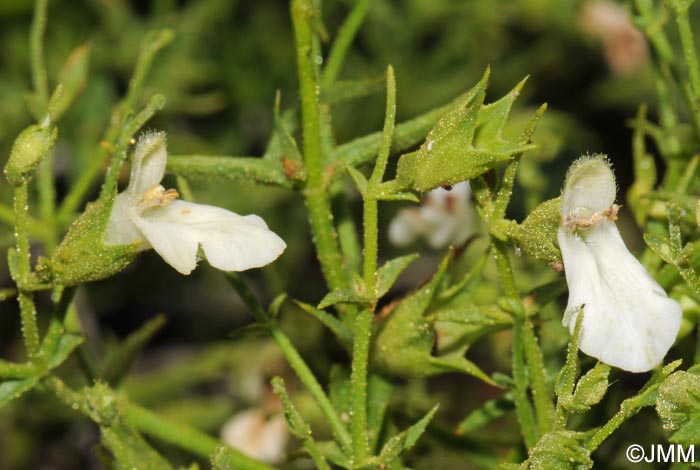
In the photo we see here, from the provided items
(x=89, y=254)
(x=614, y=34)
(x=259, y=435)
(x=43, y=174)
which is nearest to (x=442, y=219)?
(x=259, y=435)

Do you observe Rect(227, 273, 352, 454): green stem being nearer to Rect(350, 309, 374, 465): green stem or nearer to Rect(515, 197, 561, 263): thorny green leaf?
Rect(350, 309, 374, 465): green stem

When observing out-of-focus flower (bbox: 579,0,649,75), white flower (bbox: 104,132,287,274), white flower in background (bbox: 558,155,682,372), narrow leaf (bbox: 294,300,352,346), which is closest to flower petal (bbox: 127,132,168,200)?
white flower (bbox: 104,132,287,274)

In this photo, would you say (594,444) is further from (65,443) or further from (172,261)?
(65,443)

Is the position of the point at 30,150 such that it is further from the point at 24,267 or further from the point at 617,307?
the point at 617,307

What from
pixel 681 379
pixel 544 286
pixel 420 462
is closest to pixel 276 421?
pixel 420 462

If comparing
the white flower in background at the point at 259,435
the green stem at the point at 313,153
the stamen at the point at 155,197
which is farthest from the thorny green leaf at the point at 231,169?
the white flower in background at the point at 259,435

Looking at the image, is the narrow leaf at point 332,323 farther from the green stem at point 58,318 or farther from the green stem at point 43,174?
the green stem at point 43,174
